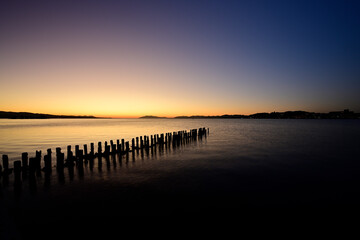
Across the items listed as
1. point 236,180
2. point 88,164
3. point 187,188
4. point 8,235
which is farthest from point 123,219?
point 88,164

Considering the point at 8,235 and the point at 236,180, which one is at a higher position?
the point at 8,235

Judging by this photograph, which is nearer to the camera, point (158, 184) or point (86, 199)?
point (86, 199)

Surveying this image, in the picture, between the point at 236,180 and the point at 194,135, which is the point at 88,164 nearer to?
the point at 236,180

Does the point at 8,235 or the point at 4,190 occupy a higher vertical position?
the point at 8,235

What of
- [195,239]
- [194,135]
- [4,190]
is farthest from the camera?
[194,135]

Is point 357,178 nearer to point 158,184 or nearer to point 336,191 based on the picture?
point 336,191

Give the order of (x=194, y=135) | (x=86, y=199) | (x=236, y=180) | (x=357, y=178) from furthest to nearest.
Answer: (x=194, y=135), (x=357, y=178), (x=236, y=180), (x=86, y=199)

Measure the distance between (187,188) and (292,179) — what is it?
245 inches

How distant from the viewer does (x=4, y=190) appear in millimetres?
9258

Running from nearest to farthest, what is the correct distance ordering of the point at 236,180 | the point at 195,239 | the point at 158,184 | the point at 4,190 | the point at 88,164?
the point at 195,239
the point at 4,190
the point at 158,184
the point at 236,180
the point at 88,164

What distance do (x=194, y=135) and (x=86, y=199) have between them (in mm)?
23741

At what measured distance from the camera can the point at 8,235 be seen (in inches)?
167

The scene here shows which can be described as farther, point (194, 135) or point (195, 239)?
point (194, 135)

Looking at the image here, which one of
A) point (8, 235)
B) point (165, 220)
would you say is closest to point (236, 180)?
point (165, 220)
